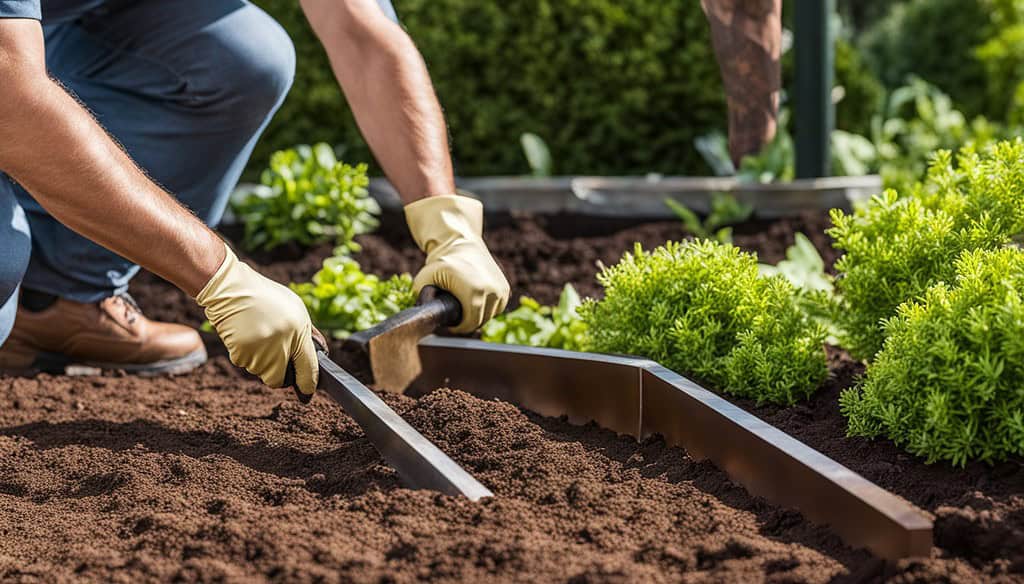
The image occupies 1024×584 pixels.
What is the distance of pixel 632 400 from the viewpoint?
6.96 ft

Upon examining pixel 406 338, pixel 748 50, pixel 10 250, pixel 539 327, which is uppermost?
pixel 748 50

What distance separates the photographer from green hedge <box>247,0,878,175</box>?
482 centimetres

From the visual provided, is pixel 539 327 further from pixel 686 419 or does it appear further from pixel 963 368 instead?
pixel 963 368

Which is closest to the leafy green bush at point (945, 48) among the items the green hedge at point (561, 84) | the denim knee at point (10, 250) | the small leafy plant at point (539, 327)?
the green hedge at point (561, 84)

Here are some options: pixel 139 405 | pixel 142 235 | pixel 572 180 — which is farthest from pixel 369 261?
pixel 142 235

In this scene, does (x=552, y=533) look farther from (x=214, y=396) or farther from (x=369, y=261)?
(x=369, y=261)

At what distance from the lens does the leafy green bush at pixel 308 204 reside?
3811mm

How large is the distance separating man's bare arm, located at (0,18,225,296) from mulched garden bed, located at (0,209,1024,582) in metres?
0.42

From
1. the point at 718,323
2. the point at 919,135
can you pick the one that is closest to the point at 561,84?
the point at 919,135

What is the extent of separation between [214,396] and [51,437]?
0.44m

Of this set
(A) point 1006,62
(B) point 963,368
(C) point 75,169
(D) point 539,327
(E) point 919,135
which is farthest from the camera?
(A) point 1006,62

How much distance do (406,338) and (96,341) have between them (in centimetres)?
102

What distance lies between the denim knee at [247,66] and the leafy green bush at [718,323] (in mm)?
1136

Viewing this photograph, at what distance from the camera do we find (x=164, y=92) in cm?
291
